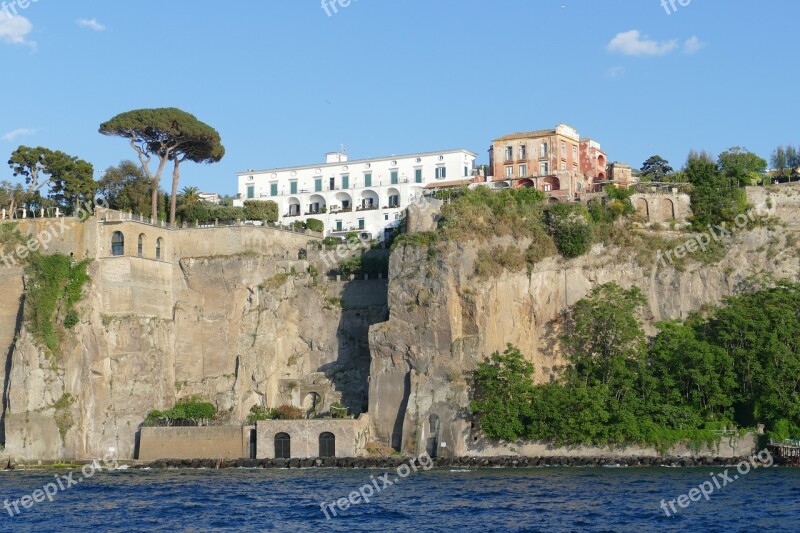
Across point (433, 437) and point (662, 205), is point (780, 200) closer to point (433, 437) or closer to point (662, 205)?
point (662, 205)

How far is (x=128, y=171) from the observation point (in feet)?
277

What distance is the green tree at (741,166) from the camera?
249 feet

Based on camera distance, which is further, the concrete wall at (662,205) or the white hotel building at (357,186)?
the white hotel building at (357,186)

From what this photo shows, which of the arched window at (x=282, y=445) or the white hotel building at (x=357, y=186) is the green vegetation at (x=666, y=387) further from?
the white hotel building at (x=357, y=186)

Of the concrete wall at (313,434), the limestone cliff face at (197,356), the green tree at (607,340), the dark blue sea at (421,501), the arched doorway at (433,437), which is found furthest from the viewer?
the limestone cliff face at (197,356)

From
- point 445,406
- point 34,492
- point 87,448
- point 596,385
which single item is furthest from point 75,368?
point 596,385

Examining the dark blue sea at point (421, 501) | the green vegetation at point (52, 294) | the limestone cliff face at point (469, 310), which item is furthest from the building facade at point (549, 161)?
the green vegetation at point (52, 294)

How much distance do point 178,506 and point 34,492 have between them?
918 cm

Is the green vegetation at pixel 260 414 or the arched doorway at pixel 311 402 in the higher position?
the arched doorway at pixel 311 402

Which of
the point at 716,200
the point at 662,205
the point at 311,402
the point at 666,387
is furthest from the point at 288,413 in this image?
the point at 716,200

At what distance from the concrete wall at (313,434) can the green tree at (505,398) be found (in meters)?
6.02

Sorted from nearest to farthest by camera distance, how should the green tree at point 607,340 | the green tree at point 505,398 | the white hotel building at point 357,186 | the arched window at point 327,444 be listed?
the green tree at point 505,398
the green tree at point 607,340
the arched window at point 327,444
the white hotel building at point 357,186

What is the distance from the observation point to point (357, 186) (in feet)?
285

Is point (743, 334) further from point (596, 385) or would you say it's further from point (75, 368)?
point (75, 368)
